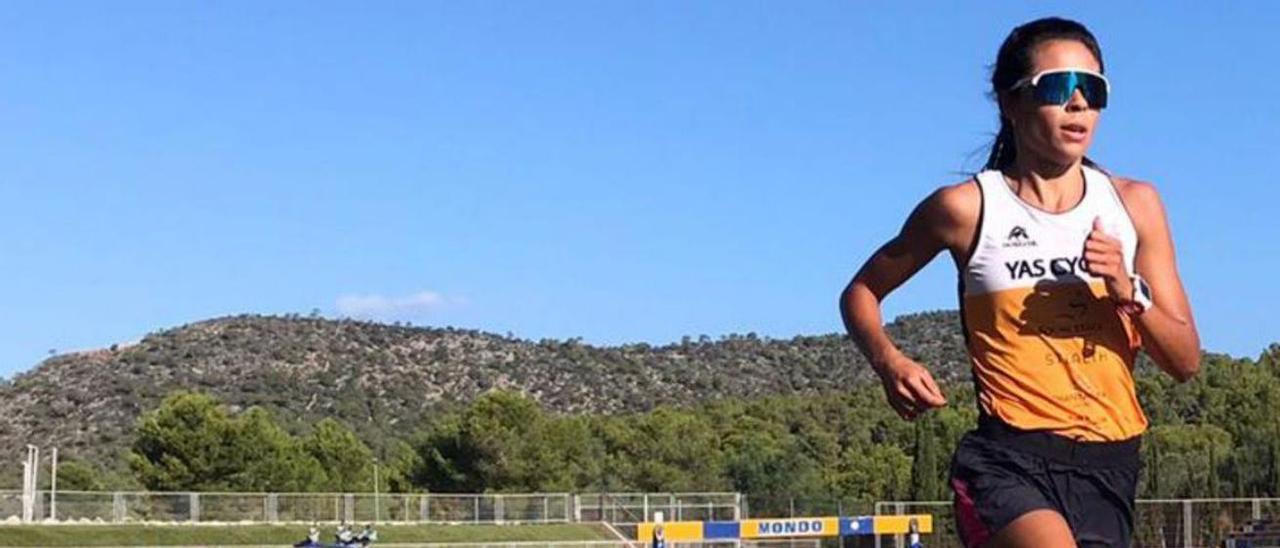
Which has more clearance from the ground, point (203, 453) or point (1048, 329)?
point (203, 453)

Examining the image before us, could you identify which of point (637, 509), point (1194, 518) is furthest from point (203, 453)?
point (1194, 518)

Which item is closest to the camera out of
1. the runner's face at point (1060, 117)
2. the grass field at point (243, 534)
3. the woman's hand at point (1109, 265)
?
the woman's hand at point (1109, 265)

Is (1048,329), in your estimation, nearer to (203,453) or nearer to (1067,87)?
(1067,87)

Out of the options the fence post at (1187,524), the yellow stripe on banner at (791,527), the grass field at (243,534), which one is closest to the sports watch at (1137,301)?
the grass field at (243,534)

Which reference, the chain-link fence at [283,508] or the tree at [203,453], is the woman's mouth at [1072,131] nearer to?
the chain-link fence at [283,508]

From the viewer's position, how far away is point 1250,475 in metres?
72.1

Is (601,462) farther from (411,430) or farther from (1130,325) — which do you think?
(1130,325)

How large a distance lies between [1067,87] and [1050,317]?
1.80 ft

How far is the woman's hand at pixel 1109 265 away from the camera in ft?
14.3

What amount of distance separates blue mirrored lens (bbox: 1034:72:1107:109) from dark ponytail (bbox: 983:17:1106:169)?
8 centimetres

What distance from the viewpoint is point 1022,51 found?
15.3 feet

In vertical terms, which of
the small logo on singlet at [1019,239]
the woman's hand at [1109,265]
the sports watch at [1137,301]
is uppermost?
the small logo on singlet at [1019,239]

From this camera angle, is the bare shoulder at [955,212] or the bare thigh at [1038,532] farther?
the bare shoulder at [955,212]

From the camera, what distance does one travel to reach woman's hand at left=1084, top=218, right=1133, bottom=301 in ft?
14.3
